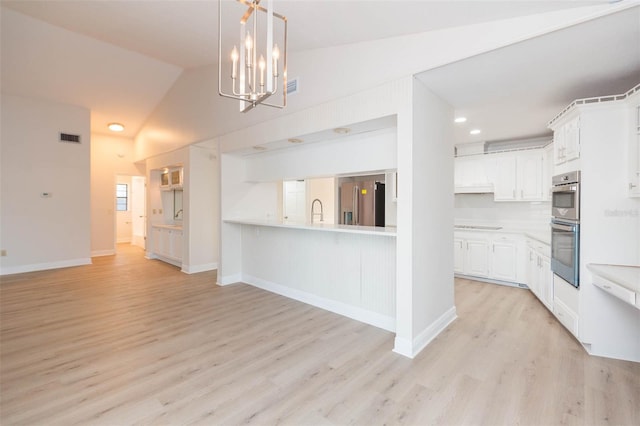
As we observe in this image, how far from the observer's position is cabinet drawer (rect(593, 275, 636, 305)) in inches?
82.2

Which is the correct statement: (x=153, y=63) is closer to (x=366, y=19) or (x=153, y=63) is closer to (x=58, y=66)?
(x=58, y=66)

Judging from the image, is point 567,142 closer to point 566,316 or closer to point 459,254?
point 566,316

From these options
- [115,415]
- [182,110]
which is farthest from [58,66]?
[115,415]

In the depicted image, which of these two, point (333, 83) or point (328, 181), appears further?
point (328, 181)

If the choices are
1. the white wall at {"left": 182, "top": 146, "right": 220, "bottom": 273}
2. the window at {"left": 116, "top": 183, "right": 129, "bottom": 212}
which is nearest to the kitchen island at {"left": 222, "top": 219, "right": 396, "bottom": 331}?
the white wall at {"left": 182, "top": 146, "right": 220, "bottom": 273}

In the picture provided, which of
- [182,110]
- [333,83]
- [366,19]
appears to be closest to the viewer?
[366,19]

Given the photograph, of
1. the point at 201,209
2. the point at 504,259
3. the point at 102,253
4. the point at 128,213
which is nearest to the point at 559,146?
the point at 504,259

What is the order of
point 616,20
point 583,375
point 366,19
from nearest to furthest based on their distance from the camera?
point 616,20, point 583,375, point 366,19

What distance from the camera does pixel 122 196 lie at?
10.4 meters

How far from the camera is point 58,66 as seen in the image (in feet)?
17.6

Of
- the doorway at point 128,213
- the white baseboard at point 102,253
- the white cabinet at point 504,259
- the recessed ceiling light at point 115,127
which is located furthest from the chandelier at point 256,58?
the doorway at point 128,213

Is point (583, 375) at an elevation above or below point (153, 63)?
below

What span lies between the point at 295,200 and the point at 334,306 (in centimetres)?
355

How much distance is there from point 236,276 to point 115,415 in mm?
3345
